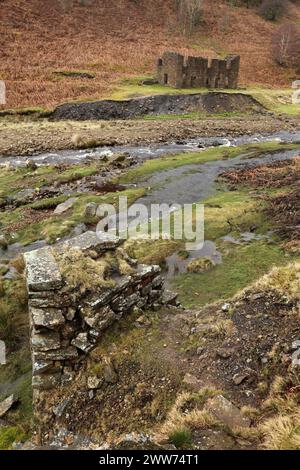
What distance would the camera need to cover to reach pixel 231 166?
30000 mm

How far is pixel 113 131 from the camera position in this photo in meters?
40.1

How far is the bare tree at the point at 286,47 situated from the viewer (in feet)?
238

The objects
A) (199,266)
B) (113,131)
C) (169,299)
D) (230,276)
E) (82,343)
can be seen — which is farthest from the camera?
(113,131)

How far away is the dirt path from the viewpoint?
35.8 m

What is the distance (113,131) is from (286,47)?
48.6m

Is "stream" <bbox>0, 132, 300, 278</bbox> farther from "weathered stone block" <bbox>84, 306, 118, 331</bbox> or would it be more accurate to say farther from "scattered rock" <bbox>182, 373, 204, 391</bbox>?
"scattered rock" <bbox>182, 373, 204, 391</bbox>

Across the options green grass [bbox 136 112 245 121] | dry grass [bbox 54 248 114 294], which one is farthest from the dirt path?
dry grass [bbox 54 248 114 294]

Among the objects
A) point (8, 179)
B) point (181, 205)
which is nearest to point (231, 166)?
point (181, 205)

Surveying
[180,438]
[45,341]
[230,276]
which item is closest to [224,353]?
[180,438]

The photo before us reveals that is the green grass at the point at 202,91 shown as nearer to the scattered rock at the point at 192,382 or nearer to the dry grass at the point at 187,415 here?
the scattered rock at the point at 192,382

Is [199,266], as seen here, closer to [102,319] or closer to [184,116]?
[102,319]

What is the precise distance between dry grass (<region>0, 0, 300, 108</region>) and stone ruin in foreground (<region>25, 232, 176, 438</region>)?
38.9 meters

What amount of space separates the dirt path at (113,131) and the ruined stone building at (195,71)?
10.8 m

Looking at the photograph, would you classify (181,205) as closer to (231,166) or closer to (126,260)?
(231,166)
